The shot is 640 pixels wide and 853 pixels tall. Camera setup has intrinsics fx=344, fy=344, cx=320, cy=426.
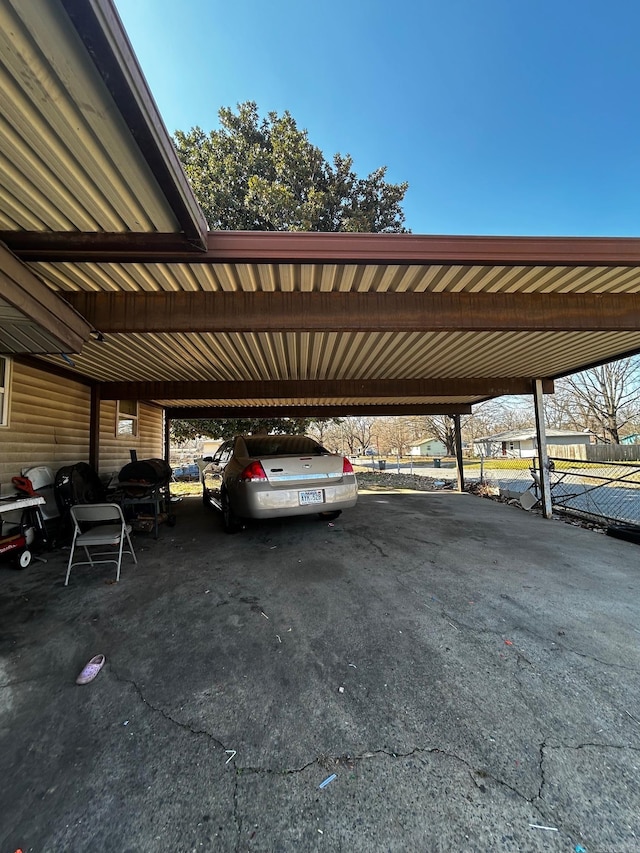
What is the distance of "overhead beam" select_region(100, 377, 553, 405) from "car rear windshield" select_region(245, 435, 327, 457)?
2.67m

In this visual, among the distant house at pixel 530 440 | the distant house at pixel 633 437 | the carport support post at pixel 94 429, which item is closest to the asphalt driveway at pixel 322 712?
the carport support post at pixel 94 429

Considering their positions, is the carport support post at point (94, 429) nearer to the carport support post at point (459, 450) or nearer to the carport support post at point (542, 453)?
the carport support post at point (542, 453)

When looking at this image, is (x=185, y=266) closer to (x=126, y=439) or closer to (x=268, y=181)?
(x=126, y=439)

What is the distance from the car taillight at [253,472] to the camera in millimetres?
4379

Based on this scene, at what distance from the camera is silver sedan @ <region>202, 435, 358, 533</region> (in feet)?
14.4

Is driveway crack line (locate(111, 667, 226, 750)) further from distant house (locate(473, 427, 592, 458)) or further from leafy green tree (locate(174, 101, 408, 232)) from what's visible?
distant house (locate(473, 427, 592, 458))

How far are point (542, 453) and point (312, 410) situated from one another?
20.8ft

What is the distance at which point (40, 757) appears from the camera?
151 centimetres

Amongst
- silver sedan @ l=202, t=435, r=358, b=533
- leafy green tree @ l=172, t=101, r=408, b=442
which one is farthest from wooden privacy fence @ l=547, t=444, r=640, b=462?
silver sedan @ l=202, t=435, r=358, b=533

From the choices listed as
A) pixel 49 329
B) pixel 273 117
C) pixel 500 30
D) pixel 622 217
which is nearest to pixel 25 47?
pixel 49 329

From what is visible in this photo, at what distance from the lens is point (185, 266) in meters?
3.02

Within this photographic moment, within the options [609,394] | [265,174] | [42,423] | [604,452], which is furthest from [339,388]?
[609,394]

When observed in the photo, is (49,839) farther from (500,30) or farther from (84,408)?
(500,30)

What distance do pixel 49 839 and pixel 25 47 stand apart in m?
2.92
